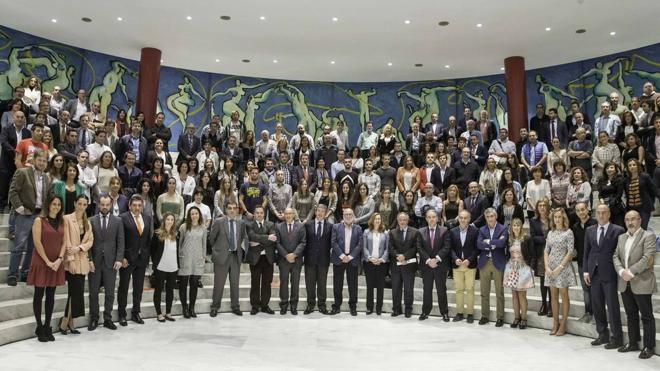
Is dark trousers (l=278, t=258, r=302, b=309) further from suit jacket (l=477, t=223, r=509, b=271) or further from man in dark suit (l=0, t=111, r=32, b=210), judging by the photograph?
man in dark suit (l=0, t=111, r=32, b=210)

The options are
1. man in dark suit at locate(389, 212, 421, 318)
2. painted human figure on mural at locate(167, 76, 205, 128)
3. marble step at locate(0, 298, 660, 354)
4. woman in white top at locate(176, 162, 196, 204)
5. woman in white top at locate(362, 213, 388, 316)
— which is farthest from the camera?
painted human figure on mural at locate(167, 76, 205, 128)

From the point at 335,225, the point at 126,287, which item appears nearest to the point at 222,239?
the point at 126,287

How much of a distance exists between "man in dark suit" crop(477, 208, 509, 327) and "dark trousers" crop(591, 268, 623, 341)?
128cm

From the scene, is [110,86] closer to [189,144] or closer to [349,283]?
[189,144]

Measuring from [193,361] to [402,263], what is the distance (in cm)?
355

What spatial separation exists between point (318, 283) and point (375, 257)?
3.17ft

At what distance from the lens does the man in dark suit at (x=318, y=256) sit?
809 cm

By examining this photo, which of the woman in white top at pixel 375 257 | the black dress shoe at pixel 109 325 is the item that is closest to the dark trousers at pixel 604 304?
the woman in white top at pixel 375 257

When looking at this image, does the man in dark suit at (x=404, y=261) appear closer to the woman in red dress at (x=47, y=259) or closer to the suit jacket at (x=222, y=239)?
the suit jacket at (x=222, y=239)

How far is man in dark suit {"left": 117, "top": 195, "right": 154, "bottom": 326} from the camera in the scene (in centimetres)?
680

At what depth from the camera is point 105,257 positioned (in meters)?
6.54

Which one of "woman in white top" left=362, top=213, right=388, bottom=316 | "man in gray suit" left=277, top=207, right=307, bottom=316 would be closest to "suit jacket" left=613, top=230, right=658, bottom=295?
"woman in white top" left=362, top=213, right=388, bottom=316

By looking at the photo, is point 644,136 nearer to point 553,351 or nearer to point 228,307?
point 553,351

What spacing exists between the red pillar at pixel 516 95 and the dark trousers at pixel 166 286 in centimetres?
1048
